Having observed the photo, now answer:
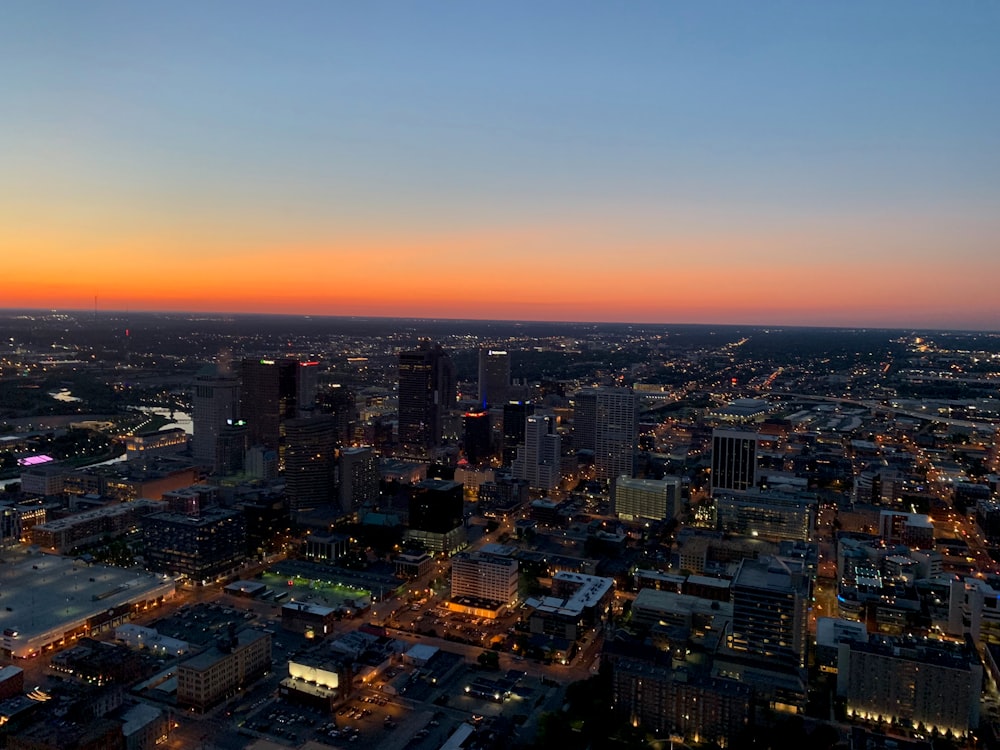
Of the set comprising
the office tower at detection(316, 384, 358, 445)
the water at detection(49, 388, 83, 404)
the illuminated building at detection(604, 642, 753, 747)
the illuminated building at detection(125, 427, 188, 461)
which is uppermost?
the office tower at detection(316, 384, 358, 445)

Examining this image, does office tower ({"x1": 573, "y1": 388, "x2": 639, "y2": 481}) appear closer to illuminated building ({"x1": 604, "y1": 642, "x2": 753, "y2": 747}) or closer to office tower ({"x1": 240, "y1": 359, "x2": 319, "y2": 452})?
office tower ({"x1": 240, "y1": 359, "x2": 319, "y2": 452})

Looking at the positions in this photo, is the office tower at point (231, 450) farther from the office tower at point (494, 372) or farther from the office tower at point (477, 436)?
the office tower at point (494, 372)

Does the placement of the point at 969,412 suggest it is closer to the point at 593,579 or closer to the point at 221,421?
the point at 593,579

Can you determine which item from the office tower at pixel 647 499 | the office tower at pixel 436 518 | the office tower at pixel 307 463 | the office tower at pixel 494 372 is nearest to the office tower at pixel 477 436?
the office tower at pixel 647 499

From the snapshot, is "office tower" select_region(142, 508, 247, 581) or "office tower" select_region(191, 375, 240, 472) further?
"office tower" select_region(191, 375, 240, 472)

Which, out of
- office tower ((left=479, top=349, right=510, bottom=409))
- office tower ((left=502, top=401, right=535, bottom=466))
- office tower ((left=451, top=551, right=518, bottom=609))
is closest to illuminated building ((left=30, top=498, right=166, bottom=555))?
office tower ((left=451, top=551, right=518, bottom=609))

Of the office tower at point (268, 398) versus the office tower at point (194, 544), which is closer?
the office tower at point (194, 544)

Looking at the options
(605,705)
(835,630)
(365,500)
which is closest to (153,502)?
(365,500)
